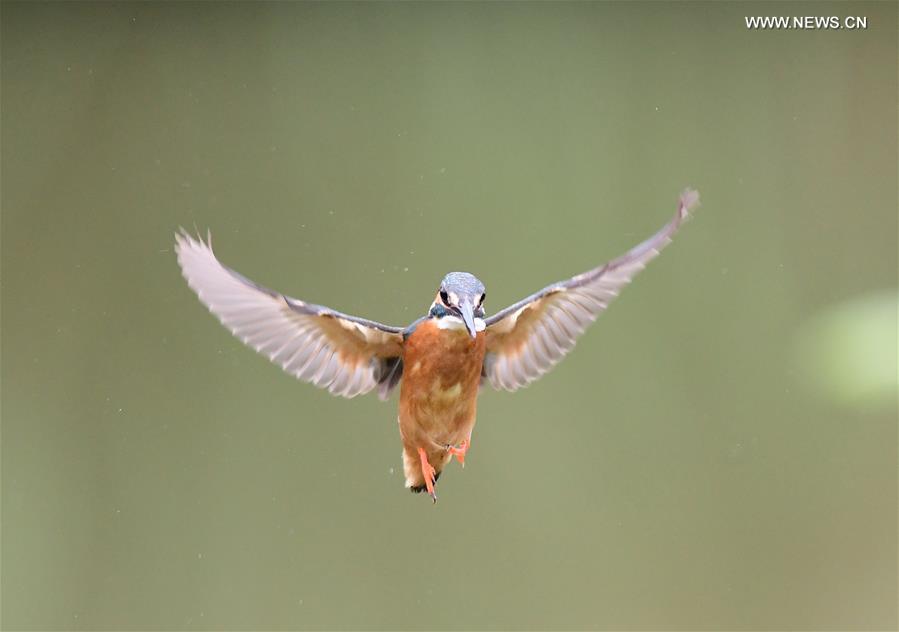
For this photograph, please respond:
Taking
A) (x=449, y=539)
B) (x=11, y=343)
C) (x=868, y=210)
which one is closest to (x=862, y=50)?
(x=868, y=210)

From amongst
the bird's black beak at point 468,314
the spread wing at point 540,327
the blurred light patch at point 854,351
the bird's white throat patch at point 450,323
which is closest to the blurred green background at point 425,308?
the blurred light patch at point 854,351

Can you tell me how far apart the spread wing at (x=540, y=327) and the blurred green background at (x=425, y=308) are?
36.0 inches

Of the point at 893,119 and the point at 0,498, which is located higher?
the point at 893,119

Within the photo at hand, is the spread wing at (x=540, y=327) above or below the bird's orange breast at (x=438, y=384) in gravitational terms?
above

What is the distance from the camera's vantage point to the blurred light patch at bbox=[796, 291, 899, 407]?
2.66m

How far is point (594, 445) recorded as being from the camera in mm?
2797

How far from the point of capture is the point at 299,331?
1.62 meters

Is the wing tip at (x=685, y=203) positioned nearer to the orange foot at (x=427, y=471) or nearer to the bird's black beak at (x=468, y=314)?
the bird's black beak at (x=468, y=314)

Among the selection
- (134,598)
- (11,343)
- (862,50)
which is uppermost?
(862,50)

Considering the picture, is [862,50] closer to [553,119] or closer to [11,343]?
[553,119]

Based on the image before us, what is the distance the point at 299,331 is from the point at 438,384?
0.23 meters

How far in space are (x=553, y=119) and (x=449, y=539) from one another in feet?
3.68

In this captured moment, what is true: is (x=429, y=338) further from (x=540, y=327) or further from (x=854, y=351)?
(x=854, y=351)

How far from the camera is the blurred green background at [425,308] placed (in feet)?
8.86
